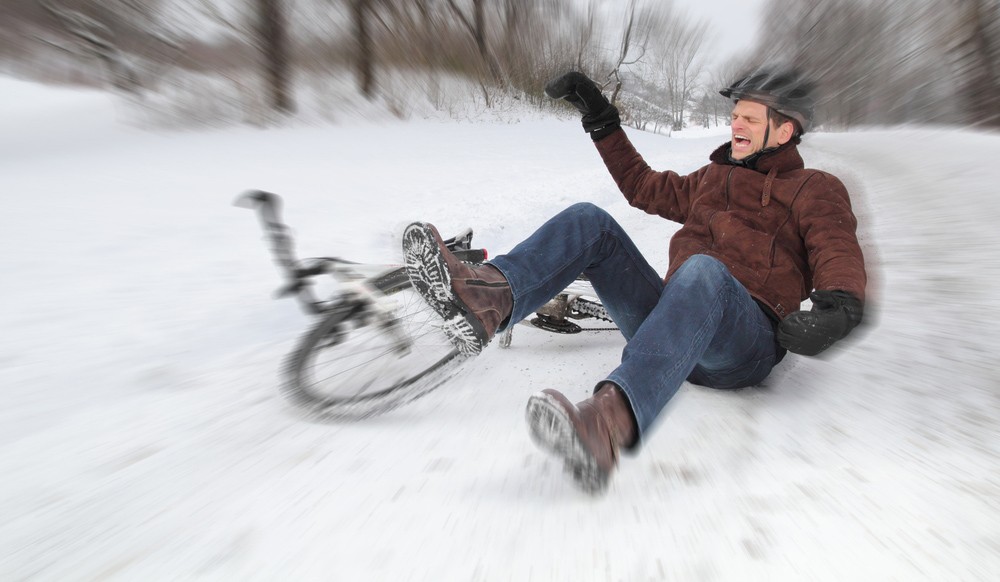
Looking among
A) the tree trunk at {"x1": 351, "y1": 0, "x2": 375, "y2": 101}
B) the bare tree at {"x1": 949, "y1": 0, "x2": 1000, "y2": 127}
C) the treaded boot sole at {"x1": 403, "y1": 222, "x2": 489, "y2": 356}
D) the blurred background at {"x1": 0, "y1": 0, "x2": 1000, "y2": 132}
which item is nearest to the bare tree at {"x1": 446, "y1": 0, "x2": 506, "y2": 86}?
the blurred background at {"x1": 0, "y1": 0, "x2": 1000, "y2": 132}

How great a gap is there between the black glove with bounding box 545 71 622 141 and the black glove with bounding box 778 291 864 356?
923mm

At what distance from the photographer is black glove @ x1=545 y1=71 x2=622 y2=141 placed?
1806mm

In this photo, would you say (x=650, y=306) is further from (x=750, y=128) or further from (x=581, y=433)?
(x=581, y=433)

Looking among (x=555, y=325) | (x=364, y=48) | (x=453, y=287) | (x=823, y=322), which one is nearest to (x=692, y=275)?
(x=823, y=322)

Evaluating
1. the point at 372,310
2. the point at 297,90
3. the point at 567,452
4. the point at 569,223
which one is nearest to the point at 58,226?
the point at 372,310

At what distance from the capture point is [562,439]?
0.97 m

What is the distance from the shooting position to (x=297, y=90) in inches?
326

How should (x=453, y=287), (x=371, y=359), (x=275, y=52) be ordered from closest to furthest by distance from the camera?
(x=453, y=287) → (x=371, y=359) → (x=275, y=52)

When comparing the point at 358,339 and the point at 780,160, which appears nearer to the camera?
the point at 780,160

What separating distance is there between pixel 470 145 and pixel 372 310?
724 centimetres

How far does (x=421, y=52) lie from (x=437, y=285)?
10870mm

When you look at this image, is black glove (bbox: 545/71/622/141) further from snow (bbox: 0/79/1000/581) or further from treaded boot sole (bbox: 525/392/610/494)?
treaded boot sole (bbox: 525/392/610/494)

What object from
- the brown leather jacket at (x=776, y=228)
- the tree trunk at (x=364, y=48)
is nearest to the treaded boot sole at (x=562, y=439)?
the brown leather jacket at (x=776, y=228)

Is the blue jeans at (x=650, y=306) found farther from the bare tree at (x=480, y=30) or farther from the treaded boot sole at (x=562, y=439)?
the bare tree at (x=480, y=30)
